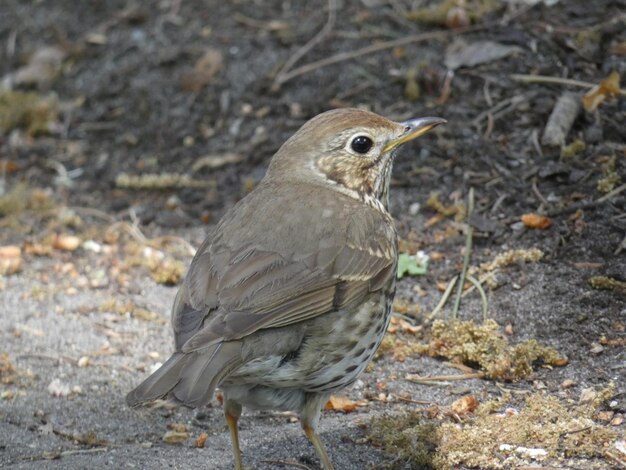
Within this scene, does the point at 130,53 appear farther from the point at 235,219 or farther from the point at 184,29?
the point at 235,219

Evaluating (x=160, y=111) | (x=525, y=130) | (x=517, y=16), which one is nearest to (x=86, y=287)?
(x=160, y=111)

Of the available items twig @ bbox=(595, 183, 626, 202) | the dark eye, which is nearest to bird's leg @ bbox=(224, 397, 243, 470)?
the dark eye

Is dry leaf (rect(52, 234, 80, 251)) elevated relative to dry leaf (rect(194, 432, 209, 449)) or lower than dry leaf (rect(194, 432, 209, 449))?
lower

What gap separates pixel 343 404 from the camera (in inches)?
195

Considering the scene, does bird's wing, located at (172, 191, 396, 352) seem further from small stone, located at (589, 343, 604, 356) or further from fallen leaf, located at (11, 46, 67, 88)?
fallen leaf, located at (11, 46, 67, 88)

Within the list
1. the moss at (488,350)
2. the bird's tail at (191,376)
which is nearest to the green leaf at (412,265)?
the moss at (488,350)

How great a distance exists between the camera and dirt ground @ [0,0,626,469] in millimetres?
4715

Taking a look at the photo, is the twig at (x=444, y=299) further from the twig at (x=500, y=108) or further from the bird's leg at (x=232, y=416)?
the bird's leg at (x=232, y=416)

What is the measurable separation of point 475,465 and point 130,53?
5.44 meters

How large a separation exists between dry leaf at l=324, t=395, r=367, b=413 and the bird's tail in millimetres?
1183

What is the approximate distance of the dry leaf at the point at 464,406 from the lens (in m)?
4.55

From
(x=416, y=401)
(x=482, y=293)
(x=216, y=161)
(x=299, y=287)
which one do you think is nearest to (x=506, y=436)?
(x=416, y=401)

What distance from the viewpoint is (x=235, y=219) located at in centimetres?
454

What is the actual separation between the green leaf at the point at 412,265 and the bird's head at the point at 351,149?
3.45ft
